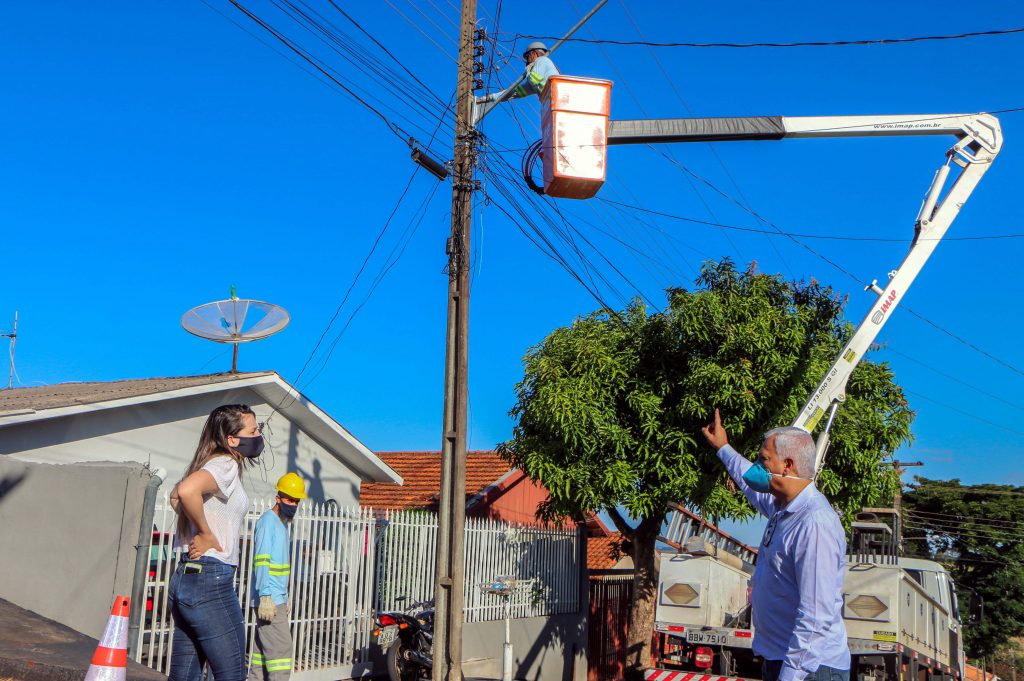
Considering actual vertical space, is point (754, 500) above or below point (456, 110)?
below

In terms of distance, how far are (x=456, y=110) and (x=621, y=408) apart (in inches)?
194

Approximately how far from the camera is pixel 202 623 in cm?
407

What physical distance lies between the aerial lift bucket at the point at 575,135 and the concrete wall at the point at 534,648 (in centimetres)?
723

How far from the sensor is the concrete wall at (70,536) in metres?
8.23

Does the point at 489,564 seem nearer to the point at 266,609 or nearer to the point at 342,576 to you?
the point at 342,576

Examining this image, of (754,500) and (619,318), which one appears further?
(619,318)

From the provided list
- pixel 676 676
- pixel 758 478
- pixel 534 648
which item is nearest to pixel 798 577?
pixel 758 478

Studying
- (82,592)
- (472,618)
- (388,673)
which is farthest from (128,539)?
(472,618)

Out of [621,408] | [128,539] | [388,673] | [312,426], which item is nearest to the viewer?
[128,539]

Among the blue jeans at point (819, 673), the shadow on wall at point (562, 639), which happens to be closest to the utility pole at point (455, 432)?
the shadow on wall at point (562, 639)

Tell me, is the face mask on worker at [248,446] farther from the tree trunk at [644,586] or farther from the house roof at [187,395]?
the tree trunk at [644,586]

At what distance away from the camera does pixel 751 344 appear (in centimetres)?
1266

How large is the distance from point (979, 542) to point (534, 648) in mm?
27401

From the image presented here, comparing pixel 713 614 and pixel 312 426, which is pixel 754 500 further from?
pixel 312 426
